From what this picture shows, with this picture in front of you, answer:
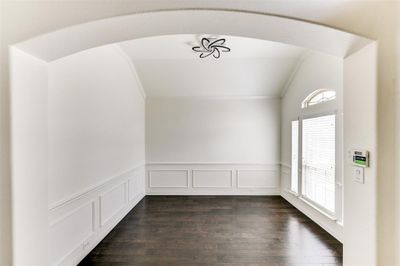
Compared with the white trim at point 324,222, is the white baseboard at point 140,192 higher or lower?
higher

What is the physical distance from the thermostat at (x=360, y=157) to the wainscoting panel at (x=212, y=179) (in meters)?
4.07

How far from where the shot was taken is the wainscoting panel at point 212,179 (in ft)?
18.2

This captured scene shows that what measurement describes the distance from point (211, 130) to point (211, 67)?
1.69 m

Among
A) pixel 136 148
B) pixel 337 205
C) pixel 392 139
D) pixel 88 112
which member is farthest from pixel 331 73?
pixel 136 148

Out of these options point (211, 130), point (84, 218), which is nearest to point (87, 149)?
point (84, 218)

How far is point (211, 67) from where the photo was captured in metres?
4.66

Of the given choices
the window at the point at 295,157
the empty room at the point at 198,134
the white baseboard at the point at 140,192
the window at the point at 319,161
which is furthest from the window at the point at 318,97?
the white baseboard at the point at 140,192

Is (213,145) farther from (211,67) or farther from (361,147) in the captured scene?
(361,147)

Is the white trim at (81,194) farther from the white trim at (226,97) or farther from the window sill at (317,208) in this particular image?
the window sill at (317,208)

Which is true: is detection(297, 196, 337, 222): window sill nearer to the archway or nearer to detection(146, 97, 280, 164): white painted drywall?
detection(146, 97, 280, 164): white painted drywall

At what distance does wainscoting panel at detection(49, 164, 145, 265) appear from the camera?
2203mm

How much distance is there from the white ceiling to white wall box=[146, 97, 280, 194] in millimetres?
348

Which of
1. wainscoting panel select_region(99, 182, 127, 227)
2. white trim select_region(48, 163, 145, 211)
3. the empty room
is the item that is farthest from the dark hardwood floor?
white trim select_region(48, 163, 145, 211)

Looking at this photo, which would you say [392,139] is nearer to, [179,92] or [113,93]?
[113,93]
